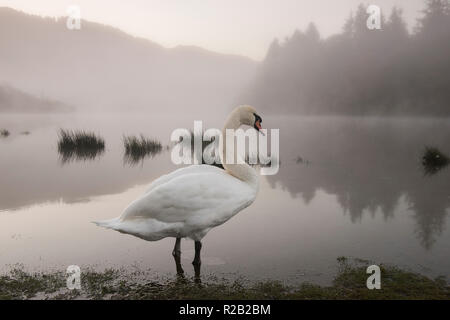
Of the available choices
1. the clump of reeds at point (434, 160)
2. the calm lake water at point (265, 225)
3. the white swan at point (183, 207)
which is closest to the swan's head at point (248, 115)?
the white swan at point (183, 207)

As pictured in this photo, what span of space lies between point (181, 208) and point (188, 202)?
0.15 meters

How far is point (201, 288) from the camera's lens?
6.15 metres

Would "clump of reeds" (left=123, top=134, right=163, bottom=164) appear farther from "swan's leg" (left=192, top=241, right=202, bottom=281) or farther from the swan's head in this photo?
"swan's leg" (left=192, top=241, right=202, bottom=281)

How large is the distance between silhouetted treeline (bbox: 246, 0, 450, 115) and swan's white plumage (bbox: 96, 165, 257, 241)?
377 feet

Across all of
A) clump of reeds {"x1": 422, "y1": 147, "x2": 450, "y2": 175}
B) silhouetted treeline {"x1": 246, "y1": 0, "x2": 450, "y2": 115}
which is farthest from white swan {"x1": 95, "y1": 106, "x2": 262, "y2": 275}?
silhouetted treeline {"x1": 246, "y1": 0, "x2": 450, "y2": 115}

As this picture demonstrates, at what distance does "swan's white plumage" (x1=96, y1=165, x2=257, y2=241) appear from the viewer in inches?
249

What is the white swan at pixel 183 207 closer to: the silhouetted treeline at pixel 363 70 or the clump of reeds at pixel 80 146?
the clump of reeds at pixel 80 146

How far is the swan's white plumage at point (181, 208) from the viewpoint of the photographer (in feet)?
20.8

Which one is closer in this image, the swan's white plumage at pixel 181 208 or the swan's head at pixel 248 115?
the swan's white plumage at pixel 181 208

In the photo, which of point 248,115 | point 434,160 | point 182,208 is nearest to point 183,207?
point 182,208

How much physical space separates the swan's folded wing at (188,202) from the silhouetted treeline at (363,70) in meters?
115

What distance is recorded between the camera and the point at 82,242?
834cm
